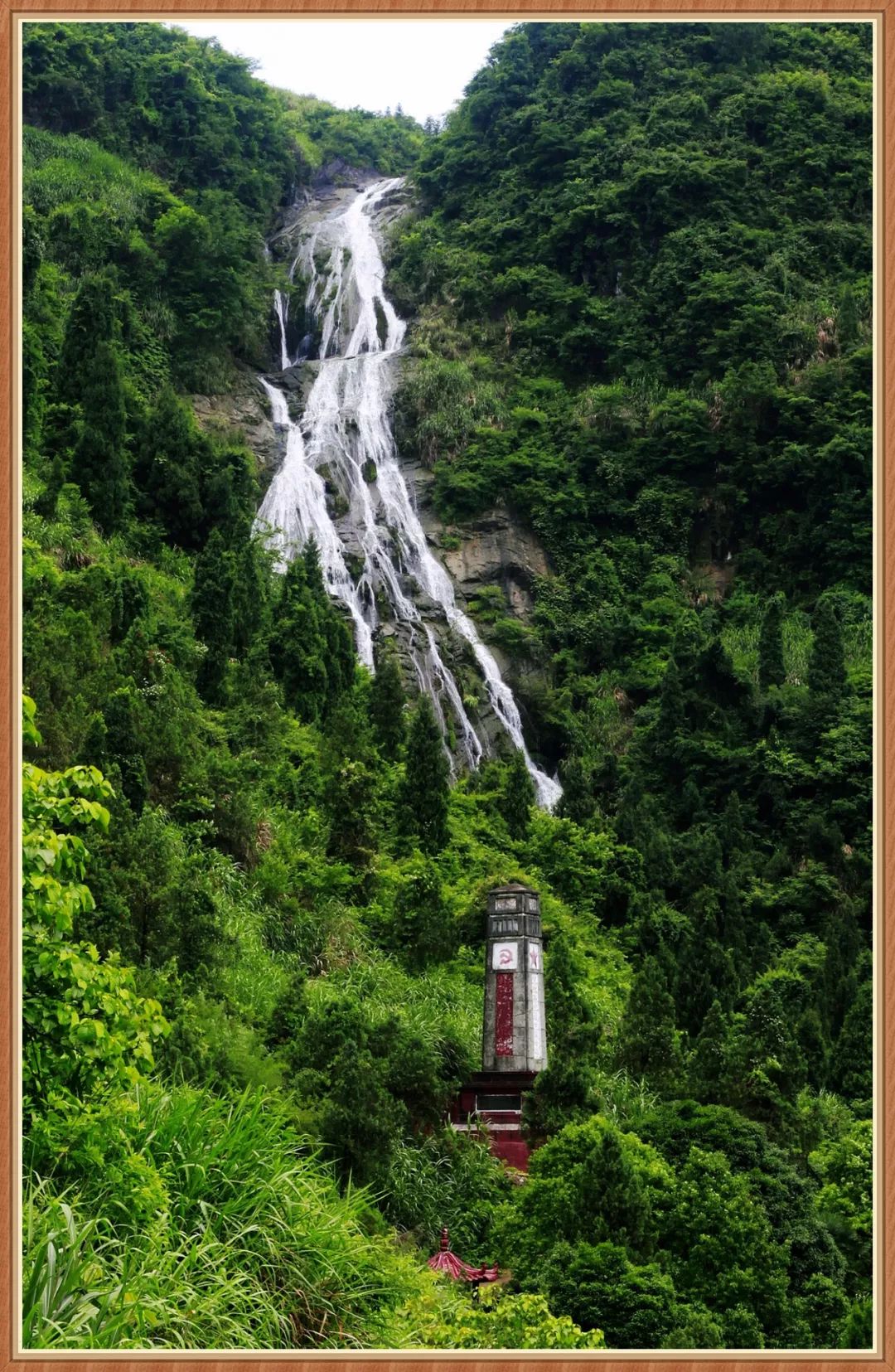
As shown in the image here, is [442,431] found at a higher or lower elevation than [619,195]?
lower

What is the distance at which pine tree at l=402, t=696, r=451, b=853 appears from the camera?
25.6 meters

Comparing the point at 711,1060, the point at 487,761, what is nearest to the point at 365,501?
the point at 487,761

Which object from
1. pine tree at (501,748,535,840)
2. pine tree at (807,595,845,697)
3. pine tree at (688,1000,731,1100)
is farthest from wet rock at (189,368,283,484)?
pine tree at (688,1000,731,1100)

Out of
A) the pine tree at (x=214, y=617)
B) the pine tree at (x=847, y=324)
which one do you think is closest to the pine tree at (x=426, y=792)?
the pine tree at (x=214, y=617)

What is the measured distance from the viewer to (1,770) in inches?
273

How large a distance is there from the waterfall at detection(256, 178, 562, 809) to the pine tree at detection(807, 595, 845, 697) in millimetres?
6046

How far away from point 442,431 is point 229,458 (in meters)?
8.73

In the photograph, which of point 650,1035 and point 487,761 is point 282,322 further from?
point 650,1035

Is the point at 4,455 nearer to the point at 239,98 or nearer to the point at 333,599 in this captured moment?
the point at 333,599

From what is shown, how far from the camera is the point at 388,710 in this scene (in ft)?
95.6

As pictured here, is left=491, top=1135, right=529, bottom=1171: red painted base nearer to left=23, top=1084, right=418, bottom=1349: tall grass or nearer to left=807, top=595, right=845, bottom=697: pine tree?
left=23, top=1084, right=418, bottom=1349: tall grass

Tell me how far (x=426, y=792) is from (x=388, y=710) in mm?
3544

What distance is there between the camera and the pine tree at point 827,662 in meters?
31.8

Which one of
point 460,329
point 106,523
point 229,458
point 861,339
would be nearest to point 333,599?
point 229,458
